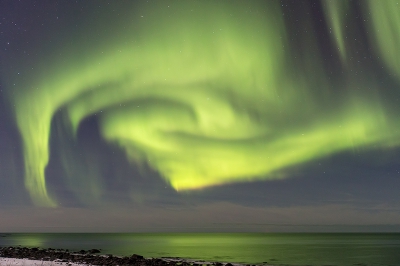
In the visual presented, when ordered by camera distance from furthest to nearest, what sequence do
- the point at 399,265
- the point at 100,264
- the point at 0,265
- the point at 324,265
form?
1. the point at 399,265
2. the point at 324,265
3. the point at 100,264
4. the point at 0,265

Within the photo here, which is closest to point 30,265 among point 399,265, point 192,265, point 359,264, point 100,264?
point 100,264

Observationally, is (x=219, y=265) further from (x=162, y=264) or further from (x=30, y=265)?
(x=30, y=265)

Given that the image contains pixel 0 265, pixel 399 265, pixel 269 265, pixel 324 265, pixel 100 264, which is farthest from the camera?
pixel 399 265

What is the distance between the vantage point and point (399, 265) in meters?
59.5

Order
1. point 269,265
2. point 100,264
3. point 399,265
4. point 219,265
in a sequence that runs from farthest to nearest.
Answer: point 399,265, point 269,265, point 219,265, point 100,264

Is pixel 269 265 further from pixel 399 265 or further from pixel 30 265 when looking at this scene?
pixel 30 265

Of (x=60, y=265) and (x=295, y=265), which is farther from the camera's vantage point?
→ (x=295, y=265)

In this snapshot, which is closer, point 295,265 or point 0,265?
point 0,265

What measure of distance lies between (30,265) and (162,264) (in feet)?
43.7

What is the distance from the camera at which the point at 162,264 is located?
42.2 m

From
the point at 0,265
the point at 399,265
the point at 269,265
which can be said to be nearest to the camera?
the point at 0,265

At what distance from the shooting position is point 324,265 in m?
55.7

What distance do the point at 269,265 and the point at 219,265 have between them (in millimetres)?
10763

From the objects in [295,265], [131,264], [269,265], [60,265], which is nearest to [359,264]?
[295,265]
